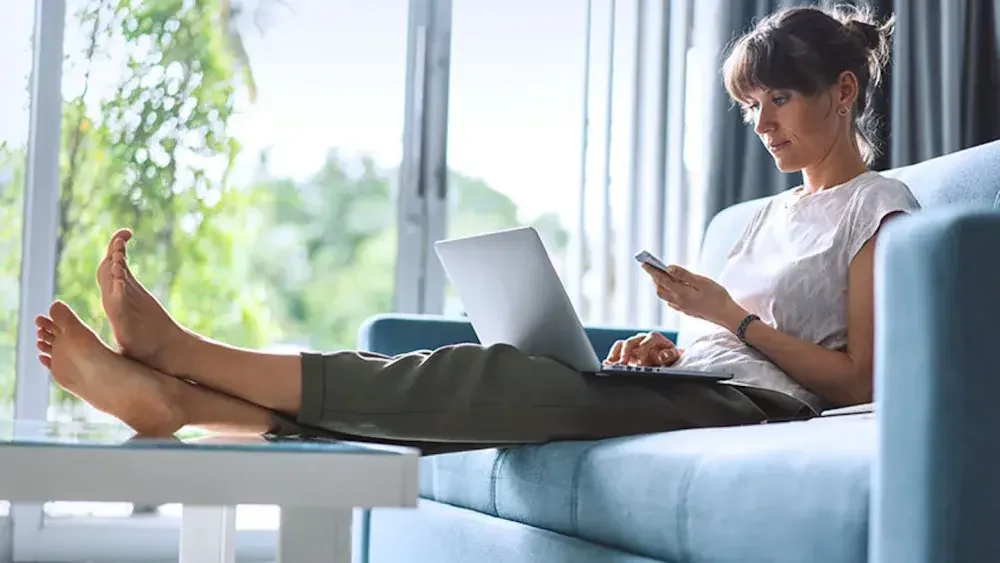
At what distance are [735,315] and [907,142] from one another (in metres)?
1.40

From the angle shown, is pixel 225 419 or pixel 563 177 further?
pixel 563 177

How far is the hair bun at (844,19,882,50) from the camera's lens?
2076mm

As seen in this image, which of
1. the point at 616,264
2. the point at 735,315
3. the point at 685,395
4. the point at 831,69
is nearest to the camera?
the point at 685,395

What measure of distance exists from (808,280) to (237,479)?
1054 mm

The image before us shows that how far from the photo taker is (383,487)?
1.09 m

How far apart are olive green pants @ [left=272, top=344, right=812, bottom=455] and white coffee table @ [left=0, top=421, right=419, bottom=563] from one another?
489mm

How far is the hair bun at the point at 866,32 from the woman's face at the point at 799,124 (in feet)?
0.43

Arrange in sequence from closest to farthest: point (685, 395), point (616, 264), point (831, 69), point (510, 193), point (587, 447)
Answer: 1. point (587, 447)
2. point (685, 395)
3. point (831, 69)
4. point (616, 264)
5. point (510, 193)

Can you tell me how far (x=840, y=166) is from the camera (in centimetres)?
202

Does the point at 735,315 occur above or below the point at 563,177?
below

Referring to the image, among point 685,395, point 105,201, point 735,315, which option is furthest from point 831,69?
point 105,201

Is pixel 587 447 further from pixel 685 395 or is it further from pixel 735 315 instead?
pixel 735 315

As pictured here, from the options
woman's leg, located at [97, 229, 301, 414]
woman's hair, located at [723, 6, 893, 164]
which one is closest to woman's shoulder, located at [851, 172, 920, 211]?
woman's hair, located at [723, 6, 893, 164]

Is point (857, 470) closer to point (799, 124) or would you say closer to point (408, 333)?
point (799, 124)
